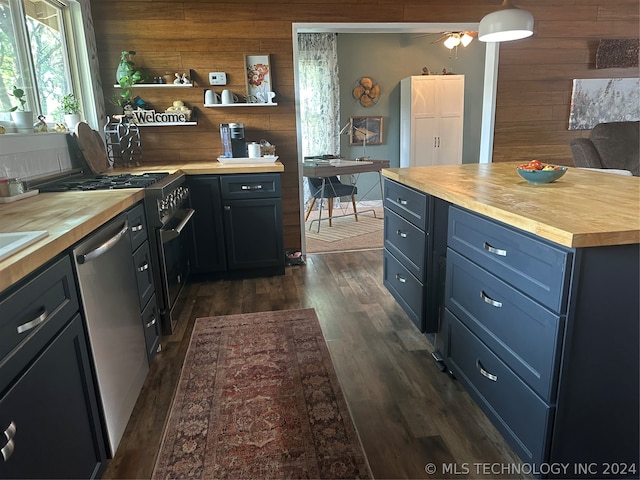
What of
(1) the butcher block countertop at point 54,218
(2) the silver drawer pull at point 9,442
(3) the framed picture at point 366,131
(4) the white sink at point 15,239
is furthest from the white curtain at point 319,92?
(2) the silver drawer pull at point 9,442

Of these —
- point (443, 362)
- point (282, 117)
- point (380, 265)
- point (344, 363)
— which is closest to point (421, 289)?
point (443, 362)

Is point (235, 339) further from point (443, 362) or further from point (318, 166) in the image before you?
point (318, 166)

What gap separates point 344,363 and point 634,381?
1.23 meters

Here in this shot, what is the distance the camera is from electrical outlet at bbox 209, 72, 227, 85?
11.3ft

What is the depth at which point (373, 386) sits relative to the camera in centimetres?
194

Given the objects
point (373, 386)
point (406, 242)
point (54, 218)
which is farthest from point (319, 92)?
point (54, 218)

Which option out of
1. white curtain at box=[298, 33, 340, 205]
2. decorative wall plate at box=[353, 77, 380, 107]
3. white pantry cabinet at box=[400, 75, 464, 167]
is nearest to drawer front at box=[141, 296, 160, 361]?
white curtain at box=[298, 33, 340, 205]

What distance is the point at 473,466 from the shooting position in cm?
148

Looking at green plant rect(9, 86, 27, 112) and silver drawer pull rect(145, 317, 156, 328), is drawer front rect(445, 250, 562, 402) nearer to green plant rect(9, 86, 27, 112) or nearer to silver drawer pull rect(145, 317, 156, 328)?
silver drawer pull rect(145, 317, 156, 328)

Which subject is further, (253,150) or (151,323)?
(253,150)

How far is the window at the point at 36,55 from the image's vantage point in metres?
2.27

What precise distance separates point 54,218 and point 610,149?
13.3 feet

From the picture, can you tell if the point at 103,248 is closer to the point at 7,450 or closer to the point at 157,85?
the point at 7,450

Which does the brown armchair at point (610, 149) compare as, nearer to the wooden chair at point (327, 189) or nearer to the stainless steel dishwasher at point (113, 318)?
the wooden chair at point (327, 189)
